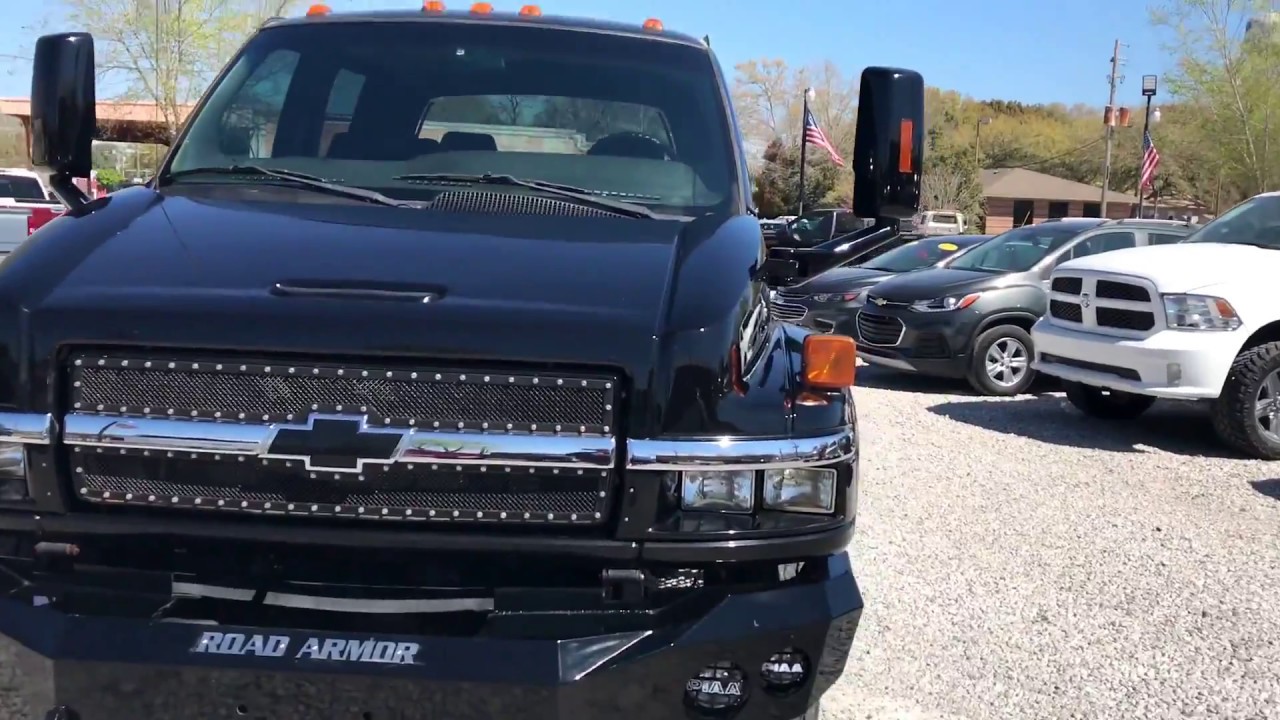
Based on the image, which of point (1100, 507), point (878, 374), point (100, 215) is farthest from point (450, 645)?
point (878, 374)

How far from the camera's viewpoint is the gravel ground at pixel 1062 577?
13.1 feet

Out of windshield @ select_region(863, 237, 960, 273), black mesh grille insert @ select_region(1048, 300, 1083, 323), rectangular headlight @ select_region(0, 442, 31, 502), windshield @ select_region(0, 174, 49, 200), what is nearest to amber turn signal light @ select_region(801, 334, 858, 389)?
rectangular headlight @ select_region(0, 442, 31, 502)

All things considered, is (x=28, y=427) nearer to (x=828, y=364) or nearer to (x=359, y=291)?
(x=359, y=291)

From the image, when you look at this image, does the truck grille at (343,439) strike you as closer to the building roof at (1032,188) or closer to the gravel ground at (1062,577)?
the gravel ground at (1062,577)

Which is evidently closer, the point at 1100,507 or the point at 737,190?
the point at 737,190

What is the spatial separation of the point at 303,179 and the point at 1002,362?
863 centimetres

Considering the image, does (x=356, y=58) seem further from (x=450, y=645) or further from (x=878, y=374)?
(x=878, y=374)

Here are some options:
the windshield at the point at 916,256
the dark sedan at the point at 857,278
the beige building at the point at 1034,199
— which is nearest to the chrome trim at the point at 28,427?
the dark sedan at the point at 857,278

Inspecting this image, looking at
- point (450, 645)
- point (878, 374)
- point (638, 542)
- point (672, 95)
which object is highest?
point (672, 95)

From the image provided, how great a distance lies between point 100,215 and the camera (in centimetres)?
297

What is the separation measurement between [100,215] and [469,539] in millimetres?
1359

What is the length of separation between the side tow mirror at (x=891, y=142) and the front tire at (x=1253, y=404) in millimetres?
5124

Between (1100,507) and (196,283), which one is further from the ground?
(196,283)

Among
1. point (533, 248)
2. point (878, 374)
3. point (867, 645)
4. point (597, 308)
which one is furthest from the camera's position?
point (878, 374)
